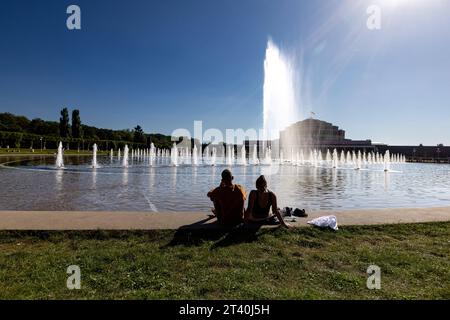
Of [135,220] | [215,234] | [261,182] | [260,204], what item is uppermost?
[261,182]

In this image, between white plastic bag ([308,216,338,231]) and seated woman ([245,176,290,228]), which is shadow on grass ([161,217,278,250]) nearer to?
seated woman ([245,176,290,228])

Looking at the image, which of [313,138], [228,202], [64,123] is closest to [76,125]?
[64,123]

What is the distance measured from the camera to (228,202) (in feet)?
25.3

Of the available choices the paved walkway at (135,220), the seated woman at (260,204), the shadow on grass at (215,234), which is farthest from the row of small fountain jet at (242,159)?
the seated woman at (260,204)

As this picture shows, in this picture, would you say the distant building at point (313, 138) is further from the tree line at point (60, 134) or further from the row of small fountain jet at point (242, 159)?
the tree line at point (60, 134)

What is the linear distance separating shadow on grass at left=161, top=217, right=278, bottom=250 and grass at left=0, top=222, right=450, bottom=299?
0.02 m

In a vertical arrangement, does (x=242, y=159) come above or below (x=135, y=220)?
above

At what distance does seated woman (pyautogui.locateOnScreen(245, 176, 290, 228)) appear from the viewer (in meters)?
7.69

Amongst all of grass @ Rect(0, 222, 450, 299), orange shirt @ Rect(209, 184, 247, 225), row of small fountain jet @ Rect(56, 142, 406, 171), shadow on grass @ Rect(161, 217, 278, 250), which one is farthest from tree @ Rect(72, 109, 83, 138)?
shadow on grass @ Rect(161, 217, 278, 250)

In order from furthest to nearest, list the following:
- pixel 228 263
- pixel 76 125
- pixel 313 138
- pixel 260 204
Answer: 1. pixel 313 138
2. pixel 76 125
3. pixel 260 204
4. pixel 228 263

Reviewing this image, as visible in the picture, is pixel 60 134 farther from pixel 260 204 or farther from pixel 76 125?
pixel 260 204

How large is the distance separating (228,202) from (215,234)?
84cm

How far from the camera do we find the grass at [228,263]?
4.57 meters

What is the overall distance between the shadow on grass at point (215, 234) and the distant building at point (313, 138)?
402 ft
